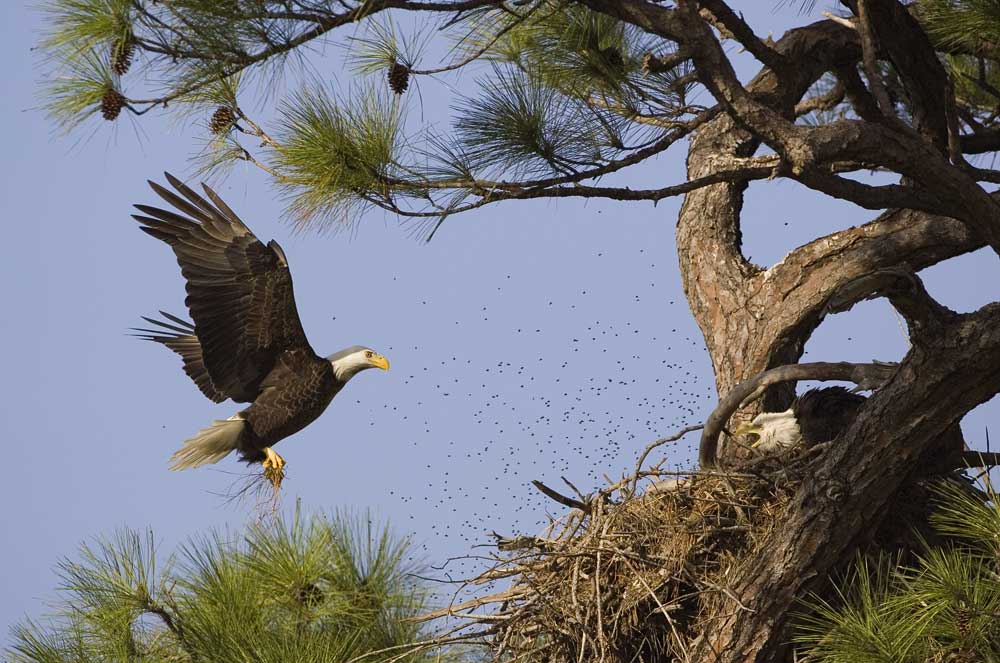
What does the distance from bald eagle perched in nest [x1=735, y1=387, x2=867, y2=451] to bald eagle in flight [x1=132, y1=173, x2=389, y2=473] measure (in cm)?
165

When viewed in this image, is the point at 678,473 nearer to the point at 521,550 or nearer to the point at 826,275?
the point at 521,550

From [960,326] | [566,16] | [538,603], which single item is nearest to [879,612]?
[960,326]

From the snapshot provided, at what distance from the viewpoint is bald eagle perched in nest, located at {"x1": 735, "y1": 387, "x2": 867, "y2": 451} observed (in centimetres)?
382

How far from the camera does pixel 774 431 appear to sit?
3.91m

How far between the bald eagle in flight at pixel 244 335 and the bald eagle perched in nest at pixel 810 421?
1648 millimetres

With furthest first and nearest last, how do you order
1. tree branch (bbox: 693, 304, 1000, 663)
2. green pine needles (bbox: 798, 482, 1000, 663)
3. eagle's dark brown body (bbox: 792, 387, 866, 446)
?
eagle's dark brown body (bbox: 792, 387, 866, 446), tree branch (bbox: 693, 304, 1000, 663), green pine needles (bbox: 798, 482, 1000, 663)

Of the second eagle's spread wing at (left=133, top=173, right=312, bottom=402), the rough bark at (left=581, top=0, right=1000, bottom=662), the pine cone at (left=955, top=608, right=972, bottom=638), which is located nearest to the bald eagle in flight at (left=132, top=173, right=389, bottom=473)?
the second eagle's spread wing at (left=133, top=173, right=312, bottom=402)

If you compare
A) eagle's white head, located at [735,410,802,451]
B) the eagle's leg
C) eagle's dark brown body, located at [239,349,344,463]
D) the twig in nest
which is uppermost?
eagle's dark brown body, located at [239,349,344,463]

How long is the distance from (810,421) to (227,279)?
6.95 feet

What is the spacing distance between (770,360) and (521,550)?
1219mm

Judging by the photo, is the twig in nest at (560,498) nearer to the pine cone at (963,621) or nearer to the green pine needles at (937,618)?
the green pine needles at (937,618)

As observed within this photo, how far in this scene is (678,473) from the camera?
11.7ft

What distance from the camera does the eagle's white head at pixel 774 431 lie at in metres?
3.86

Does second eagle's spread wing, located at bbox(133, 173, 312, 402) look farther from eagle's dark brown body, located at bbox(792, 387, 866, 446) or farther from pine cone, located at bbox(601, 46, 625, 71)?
eagle's dark brown body, located at bbox(792, 387, 866, 446)
